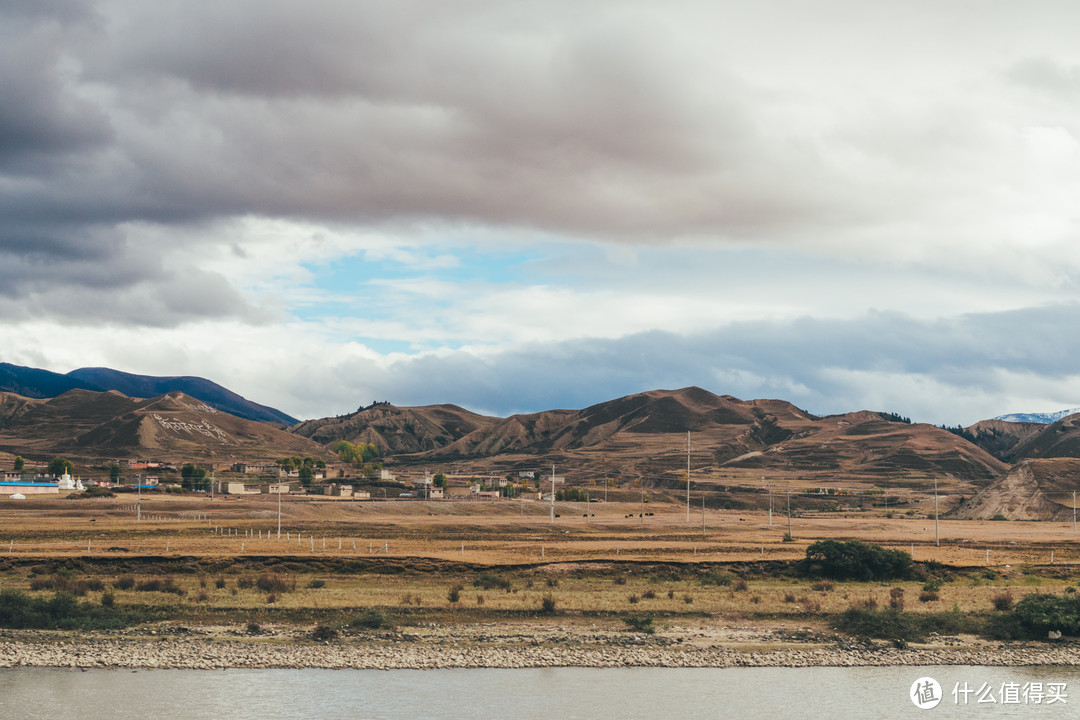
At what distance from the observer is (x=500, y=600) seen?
53.2 meters

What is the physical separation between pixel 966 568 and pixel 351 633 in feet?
166

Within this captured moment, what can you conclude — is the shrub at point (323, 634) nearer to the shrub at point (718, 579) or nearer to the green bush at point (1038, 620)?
the shrub at point (718, 579)

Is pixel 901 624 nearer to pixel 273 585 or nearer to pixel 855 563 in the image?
pixel 855 563

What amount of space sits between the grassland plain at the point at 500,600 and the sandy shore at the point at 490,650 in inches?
4.9

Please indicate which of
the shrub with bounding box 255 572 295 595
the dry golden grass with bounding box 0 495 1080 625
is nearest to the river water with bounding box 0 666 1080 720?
the dry golden grass with bounding box 0 495 1080 625

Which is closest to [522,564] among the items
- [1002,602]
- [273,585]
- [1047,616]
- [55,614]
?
[273,585]

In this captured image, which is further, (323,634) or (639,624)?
(639,624)

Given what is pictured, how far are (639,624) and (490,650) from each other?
846cm

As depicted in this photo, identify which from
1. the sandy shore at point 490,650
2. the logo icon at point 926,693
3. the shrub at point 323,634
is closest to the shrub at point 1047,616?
the sandy shore at point 490,650

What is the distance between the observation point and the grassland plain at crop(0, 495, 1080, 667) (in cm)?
4069

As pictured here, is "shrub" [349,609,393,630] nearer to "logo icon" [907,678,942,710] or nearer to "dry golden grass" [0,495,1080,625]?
"dry golden grass" [0,495,1080,625]

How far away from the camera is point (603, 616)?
48.6m

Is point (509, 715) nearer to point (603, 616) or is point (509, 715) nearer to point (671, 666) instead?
point (671, 666)

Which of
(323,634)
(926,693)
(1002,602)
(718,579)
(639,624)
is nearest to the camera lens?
(926,693)
